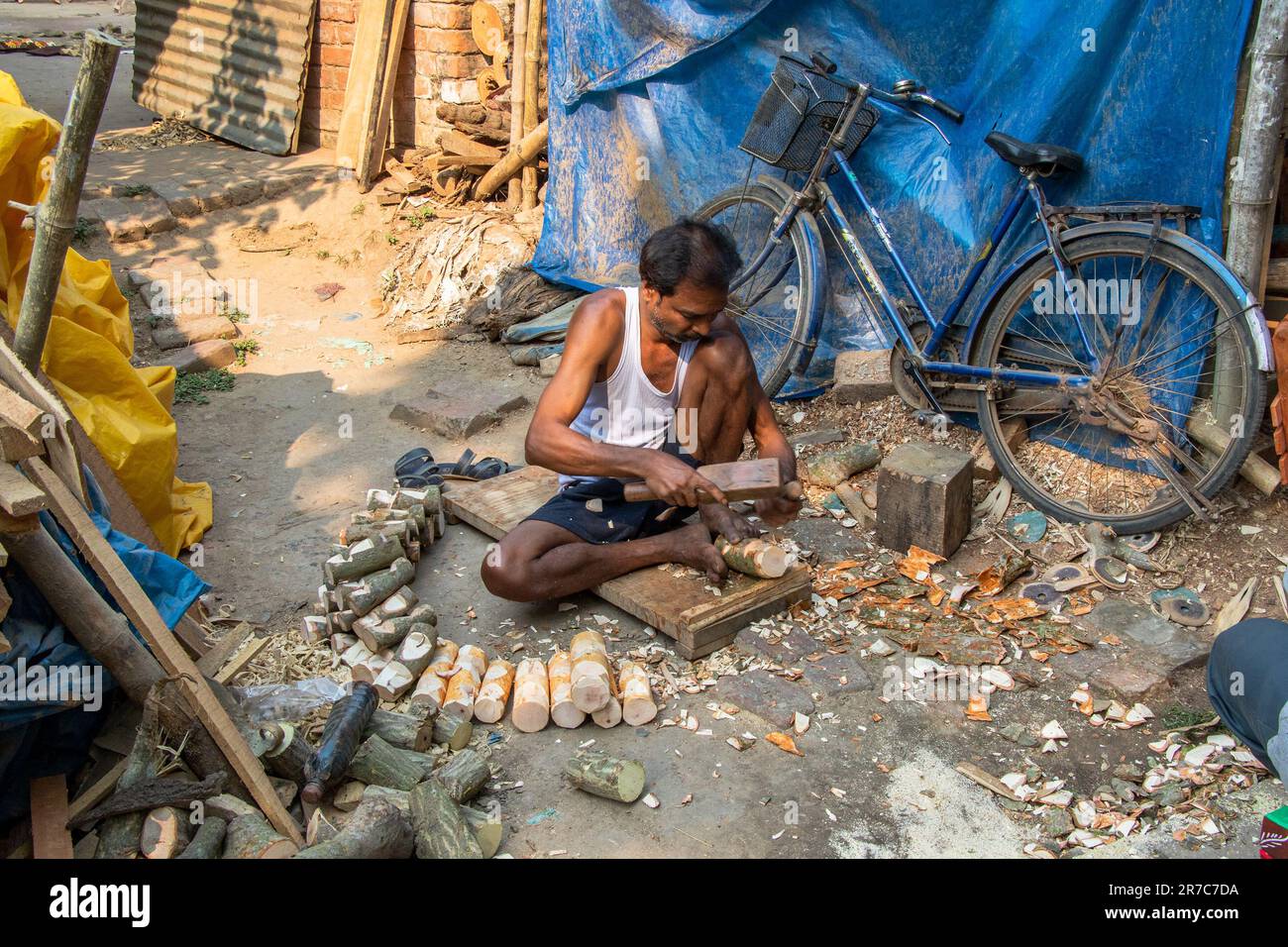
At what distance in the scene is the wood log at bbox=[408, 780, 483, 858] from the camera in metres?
2.49

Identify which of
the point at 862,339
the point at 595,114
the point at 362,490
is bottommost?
the point at 362,490

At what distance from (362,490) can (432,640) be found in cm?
154

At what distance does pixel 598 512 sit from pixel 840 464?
1.32 meters

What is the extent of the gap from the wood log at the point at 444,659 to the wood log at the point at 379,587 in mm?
294

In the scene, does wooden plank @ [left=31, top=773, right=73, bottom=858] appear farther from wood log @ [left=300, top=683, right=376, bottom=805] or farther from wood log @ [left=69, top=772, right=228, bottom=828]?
Answer: wood log @ [left=300, top=683, right=376, bottom=805]

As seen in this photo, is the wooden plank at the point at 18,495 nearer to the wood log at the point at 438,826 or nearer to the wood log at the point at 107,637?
the wood log at the point at 107,637

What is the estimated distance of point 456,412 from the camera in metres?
5.38

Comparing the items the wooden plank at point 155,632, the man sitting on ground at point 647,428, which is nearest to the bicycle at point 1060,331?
the man sitting on ground at point 647,428

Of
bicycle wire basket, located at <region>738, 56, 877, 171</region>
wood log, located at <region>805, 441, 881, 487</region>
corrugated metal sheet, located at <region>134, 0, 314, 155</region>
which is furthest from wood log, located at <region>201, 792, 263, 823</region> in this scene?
corrugated metal sheet, located at <region>134, 0, 314, 155</region>

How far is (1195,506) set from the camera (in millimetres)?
3746

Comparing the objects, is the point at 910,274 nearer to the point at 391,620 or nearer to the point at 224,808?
the point at 391,620

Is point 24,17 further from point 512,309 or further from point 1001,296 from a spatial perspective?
point 1001,296
